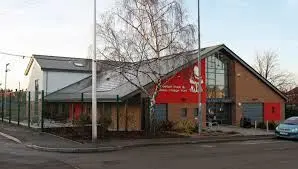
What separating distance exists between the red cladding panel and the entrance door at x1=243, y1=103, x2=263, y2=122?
1.83 ft

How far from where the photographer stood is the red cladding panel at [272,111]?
134ft

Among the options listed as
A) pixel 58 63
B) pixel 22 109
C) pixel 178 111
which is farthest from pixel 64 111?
pixel 58 63

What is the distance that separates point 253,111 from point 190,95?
7.77 meters

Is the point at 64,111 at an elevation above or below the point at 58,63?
below

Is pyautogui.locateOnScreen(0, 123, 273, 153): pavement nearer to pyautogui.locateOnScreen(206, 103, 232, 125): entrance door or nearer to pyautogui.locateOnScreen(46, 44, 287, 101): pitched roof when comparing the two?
pyautogui.locateOnScreen(46, 44, 287, 101): pitched roof

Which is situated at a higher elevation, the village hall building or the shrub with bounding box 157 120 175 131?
the village hall building

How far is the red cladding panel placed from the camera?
134 feet

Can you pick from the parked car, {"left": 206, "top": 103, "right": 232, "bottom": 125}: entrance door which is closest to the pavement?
the parked car

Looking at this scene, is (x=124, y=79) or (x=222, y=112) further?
(x=222, y=112)

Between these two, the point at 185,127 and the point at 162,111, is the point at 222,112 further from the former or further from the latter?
the point at 185,127

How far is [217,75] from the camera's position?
127ft

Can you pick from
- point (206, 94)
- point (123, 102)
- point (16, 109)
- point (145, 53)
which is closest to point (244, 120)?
point (206, 94)

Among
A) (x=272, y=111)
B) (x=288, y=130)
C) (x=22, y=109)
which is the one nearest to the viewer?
(x=288, y=130)

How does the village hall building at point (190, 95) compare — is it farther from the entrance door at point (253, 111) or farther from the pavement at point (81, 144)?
the pavement at point (81, 144)
